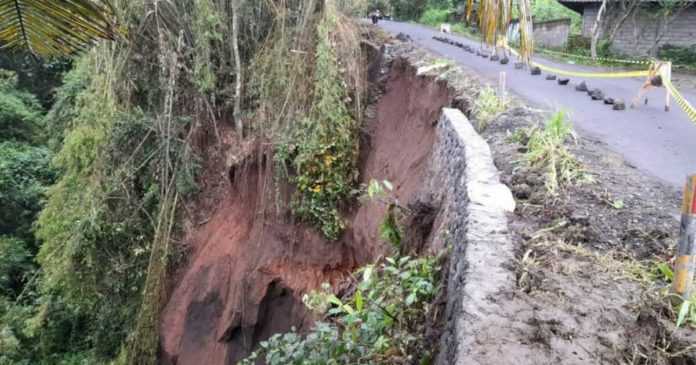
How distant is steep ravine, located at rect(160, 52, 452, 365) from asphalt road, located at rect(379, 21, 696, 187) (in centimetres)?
185

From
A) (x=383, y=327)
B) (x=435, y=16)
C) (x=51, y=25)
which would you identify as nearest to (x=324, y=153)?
(x=383, y=327)

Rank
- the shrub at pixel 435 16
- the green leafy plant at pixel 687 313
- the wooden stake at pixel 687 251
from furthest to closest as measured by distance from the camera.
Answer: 1. the shrub at pixel 435 16
2. the wooden stake at pixel 687 251
3. the green leafy plant at pixel 687 313

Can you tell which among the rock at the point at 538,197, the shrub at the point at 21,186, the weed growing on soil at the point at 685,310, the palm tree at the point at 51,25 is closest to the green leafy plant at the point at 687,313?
the weed growing on soil at the point at 685,310

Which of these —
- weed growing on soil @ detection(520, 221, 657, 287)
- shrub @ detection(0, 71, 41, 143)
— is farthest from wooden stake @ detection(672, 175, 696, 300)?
shrub @ detection(0, 71, 41, 143)

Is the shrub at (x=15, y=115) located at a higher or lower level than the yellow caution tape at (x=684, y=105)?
lower

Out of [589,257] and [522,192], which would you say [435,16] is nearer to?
[522,192]

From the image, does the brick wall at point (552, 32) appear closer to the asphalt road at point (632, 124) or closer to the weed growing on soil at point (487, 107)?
the asphalt road at point (632, 124)

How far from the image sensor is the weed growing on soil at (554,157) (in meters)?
4.51

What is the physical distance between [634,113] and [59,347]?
41.9 ft

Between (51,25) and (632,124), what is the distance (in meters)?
7.43

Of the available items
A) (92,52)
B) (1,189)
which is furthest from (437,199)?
(1,189)

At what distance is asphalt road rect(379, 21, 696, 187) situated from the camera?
6.11m

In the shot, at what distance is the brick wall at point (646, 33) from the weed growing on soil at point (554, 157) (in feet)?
56.5

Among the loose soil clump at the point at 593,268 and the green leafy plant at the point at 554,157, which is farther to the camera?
the green leafy plant at the point at 554,157
